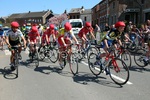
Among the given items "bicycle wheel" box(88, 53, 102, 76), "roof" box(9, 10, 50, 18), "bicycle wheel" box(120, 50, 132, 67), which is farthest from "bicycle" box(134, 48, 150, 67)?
"roof" box(9, 10, 50, 18)

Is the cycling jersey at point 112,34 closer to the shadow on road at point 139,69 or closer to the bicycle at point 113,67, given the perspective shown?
the bicycle at point 113,67

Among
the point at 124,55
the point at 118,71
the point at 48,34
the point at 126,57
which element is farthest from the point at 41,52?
the point at 118,71

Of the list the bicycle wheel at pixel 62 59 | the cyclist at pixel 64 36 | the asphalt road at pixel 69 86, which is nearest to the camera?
the asphalt road at pixel 69 86

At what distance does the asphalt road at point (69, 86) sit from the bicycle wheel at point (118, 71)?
0.53 feet

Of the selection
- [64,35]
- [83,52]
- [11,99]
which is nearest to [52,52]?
[83,52]

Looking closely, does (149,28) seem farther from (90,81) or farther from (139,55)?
(90,81)

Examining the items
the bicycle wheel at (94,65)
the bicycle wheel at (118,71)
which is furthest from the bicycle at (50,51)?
the bicycle wheel at (118,71)

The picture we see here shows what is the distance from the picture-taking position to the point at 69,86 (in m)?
7.27

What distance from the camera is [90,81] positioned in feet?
25.9

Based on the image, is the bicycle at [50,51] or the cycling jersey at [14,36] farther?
the bicycle at [50,51]

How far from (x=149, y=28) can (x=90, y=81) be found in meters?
8.63

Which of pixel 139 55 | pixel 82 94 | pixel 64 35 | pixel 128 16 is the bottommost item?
pixel 82 94

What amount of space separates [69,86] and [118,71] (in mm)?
1507

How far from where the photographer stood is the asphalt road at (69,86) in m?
6.24
